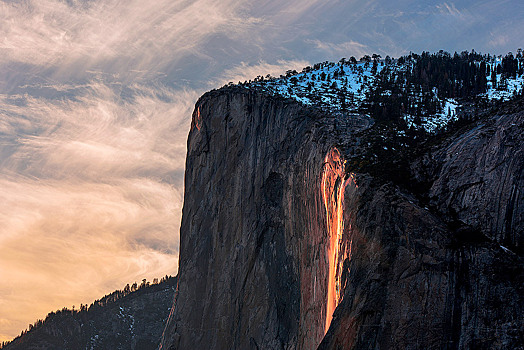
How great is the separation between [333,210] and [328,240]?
184 inches

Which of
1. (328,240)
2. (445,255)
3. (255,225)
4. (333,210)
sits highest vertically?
(255,225)

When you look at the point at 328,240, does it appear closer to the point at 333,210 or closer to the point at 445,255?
the point at 333,210

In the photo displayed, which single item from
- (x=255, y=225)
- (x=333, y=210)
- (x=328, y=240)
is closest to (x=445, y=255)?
(x=333, y=210)

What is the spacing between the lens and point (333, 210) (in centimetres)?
6706

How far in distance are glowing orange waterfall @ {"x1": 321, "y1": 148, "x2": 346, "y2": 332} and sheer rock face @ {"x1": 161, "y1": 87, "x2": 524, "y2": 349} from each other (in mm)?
1160

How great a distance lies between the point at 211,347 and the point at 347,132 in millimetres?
38368

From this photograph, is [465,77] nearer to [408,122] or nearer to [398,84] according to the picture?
[398,84]

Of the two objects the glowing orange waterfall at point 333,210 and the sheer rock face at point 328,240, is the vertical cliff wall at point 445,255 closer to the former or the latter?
the sheer rock face at point 328,240

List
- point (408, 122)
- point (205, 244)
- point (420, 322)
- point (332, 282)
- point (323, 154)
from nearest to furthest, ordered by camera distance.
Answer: point (420, 322)
point (332, 282)
point (323, 154)
point (408, 122)
point (205, 244)

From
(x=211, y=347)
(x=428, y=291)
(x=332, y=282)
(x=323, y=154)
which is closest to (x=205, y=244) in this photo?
(x=211, y=347)

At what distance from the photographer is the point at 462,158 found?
59062mm

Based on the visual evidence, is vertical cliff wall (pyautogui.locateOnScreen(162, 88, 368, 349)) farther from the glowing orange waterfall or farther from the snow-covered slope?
the snow-covered slope

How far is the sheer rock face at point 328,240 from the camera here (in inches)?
1890

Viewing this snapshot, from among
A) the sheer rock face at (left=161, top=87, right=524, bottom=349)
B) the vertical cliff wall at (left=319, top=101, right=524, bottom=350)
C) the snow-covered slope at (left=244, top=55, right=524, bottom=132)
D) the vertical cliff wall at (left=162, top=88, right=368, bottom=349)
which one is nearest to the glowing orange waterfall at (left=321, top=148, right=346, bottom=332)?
the vertical cliff wall at (left=162, top=88, right=368, bottom=349)
